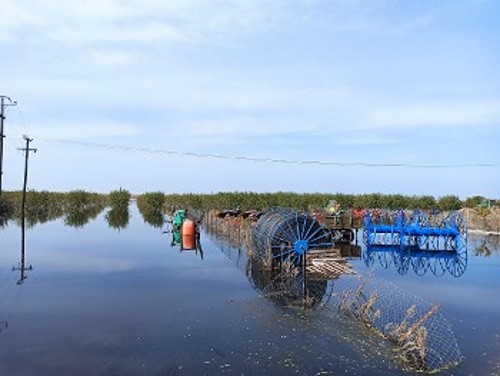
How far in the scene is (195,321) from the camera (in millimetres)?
18750

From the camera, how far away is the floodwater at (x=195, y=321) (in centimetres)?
1429

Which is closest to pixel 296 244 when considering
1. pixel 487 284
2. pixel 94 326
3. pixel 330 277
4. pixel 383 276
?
pixel 330 277

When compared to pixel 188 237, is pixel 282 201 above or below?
above

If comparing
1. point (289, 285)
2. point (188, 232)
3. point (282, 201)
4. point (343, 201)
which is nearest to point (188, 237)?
point (188, 232)

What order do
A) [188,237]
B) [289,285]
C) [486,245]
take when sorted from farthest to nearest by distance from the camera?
[188,237] → [486,245] → [289,285]

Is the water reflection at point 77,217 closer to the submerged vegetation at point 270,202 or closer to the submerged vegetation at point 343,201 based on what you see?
the submerged vegetation at point 270,202

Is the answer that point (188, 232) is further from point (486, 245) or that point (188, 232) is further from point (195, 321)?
point (195, 321)

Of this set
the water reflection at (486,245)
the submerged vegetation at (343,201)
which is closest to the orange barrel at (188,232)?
the water reflection at (486,245)

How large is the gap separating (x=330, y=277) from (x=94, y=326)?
1285 cm

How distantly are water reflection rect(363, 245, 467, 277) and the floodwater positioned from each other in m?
0.38

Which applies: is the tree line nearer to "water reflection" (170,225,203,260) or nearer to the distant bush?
the distant bush

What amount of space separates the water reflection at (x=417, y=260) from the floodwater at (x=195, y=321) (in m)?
0.38

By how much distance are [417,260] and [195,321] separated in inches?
816

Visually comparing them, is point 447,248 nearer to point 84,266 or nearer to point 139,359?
point 84,266
